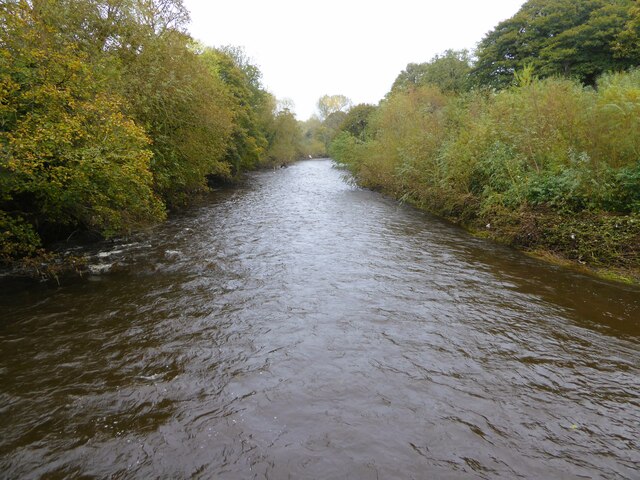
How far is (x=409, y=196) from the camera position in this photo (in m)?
23.9

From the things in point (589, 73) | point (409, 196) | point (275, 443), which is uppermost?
point (589, 73)

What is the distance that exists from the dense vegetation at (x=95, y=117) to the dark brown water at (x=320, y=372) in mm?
2265

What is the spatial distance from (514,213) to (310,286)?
9.09m

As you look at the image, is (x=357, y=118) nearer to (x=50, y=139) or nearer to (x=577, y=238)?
(x=577, y=238)

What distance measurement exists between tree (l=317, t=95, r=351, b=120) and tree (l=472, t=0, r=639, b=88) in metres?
86.3

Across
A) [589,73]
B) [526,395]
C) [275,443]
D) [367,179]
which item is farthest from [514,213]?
[589,73]

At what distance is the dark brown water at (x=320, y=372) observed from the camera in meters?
4.91

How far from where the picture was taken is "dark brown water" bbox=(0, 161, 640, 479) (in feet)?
16.1

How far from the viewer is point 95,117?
10.7 metres

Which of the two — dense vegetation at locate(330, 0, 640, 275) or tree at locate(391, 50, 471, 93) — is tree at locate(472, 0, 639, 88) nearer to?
dense vegetation at locate(330, 0, 640, 275)

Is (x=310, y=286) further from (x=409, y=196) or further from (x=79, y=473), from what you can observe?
(x=409, y=196)

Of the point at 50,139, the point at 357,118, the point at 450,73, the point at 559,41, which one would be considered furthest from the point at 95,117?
the point at 357,118

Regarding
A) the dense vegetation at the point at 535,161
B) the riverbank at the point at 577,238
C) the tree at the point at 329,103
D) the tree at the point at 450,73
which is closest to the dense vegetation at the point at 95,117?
the dense vegetation at the point at 535,161

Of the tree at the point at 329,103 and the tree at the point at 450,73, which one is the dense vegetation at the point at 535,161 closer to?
the tree at the point at 450,73
